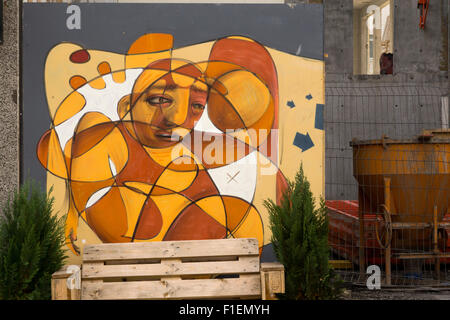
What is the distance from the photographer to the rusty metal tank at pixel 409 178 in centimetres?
715

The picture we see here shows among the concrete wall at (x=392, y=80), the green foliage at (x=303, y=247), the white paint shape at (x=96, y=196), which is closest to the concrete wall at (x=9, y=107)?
the white paint shape at (x=96, y=196)

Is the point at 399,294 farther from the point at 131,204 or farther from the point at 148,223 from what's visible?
the point at 131,204

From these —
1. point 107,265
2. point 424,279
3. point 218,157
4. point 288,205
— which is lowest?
point 424,279

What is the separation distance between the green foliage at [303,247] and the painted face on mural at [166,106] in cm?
146

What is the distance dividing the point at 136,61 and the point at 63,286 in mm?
2614

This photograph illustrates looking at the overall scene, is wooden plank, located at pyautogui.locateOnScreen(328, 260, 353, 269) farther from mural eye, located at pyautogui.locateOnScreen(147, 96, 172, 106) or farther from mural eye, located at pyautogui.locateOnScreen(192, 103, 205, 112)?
mural eye, located at pyautogui.locateOnScreen(147, 96, 172, 106)

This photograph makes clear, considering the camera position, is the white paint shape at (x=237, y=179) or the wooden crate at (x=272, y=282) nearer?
the wooden crate at (x=272, y=282)

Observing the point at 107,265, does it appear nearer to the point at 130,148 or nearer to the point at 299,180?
the point at 130,148

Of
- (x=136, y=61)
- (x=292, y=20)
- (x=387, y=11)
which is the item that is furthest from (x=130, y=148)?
(x=387, y=11)

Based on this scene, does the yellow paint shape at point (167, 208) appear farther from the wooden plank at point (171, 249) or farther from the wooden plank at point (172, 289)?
the wooden plank at point (172, 289)

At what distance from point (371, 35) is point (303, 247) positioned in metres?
10.2

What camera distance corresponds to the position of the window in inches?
532

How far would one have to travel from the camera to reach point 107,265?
18.0 ft

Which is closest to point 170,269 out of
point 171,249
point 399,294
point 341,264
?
point 171,249
